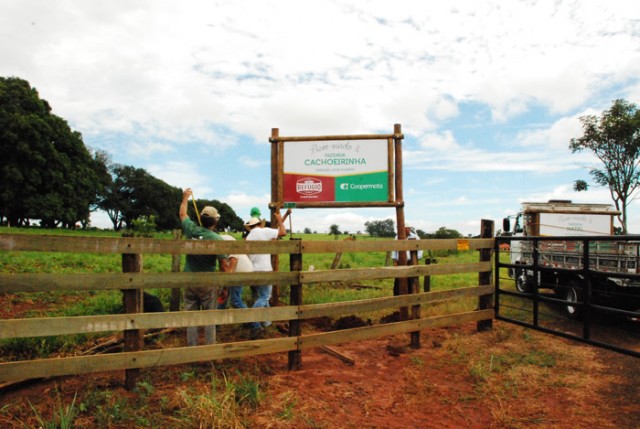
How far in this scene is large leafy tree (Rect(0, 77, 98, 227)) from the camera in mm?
34125

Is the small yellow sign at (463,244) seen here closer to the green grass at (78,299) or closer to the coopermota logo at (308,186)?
the green grass at (78,299)

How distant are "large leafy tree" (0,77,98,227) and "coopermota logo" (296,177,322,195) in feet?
113

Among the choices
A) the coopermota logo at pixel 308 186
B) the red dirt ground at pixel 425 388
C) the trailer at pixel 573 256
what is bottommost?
the red dirt ground at pixel 425 388

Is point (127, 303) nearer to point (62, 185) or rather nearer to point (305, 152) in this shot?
point (305, 152)

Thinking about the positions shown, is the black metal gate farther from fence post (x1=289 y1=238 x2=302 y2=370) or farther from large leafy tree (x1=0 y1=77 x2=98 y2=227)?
large leafy tree (x1=0 y1=77 x2=98 y2=227)

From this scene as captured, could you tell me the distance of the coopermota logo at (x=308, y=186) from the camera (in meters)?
7.93

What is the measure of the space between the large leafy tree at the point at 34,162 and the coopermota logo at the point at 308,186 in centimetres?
3432

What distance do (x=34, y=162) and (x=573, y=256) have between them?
3910 centimetres

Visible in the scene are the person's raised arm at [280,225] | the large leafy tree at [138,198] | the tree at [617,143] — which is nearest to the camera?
the person's raised arm at [280,225]

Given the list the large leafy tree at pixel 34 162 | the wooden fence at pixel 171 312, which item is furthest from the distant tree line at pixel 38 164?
the wooden fence at pixel 171 312

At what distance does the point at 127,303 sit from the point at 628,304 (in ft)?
29.5

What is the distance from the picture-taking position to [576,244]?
10977 millimetres

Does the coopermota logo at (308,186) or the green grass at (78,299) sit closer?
Result: the green grass at (78,299)

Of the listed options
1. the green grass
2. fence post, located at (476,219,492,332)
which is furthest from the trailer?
the green grass
